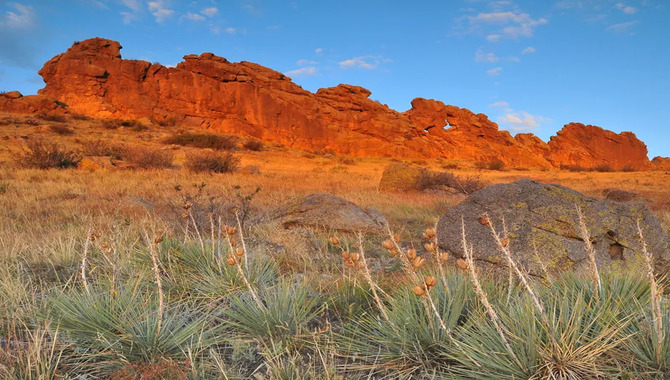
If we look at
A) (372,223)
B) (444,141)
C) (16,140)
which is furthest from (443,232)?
(444,141)

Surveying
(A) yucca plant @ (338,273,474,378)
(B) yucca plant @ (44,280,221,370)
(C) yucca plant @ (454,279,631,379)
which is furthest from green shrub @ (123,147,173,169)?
(C) yucca plant @ (454,279,631,379)

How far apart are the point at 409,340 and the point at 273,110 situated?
55.8 metres

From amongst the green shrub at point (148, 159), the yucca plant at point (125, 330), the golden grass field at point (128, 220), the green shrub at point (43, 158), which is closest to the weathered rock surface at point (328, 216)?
the golden grass field at point (128, 220)

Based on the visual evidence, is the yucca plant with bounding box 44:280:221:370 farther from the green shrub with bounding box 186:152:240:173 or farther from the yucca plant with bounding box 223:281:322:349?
the green shrub with bounding box 186:152:240:173

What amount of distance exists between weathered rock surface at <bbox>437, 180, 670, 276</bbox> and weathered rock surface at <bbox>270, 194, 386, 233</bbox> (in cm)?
185

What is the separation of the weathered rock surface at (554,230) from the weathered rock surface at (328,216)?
185cm

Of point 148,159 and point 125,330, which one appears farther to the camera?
point 148,159

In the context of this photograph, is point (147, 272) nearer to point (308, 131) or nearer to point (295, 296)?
point (295, 296)

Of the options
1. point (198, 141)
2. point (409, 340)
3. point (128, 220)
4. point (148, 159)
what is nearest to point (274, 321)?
point (409, 340)

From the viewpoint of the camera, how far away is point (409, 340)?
2041 mm

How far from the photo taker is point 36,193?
9211mm

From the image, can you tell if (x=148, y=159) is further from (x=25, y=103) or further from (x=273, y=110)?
(x=273, y=110)

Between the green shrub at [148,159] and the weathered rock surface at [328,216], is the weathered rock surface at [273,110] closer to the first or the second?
the green shrub at [148,159]

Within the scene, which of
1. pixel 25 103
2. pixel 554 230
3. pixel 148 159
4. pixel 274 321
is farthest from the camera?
pixel 25 103
